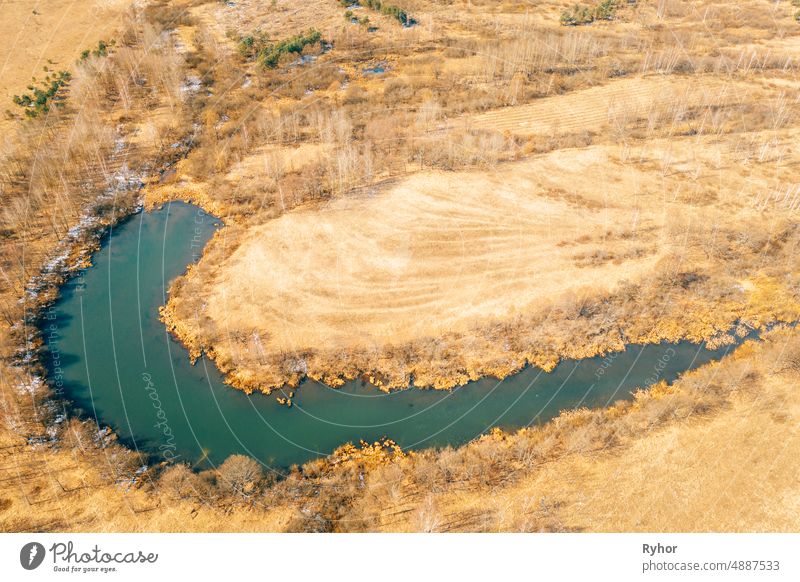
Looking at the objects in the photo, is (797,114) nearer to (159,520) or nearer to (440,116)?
(440,116)

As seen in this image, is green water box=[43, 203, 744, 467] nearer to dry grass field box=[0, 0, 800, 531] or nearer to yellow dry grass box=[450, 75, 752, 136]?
dry grass field box=[0, 0, 800, 531]

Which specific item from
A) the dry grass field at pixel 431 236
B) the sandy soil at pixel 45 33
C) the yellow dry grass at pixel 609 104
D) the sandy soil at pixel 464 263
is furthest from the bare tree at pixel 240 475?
the sandy soil at pixel 45 33

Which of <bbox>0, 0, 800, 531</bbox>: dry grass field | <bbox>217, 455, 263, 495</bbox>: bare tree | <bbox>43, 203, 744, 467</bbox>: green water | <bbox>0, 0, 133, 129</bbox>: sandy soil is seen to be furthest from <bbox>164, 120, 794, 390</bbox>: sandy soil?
<bbox>0, 0, 133, 129</bbox>: sandy soil

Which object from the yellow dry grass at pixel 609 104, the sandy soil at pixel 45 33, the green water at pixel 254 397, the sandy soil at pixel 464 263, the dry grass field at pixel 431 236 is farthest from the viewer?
the sandy soil at pixel 45 33

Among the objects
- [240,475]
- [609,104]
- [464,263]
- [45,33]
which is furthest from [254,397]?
[45,33]

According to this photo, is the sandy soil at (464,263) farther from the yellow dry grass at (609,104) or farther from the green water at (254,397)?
the yellow dry grass at (609,104)

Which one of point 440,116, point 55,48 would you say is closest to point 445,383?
point 440,116

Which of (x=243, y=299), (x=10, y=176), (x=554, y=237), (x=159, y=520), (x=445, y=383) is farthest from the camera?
(x=10, y=176)
